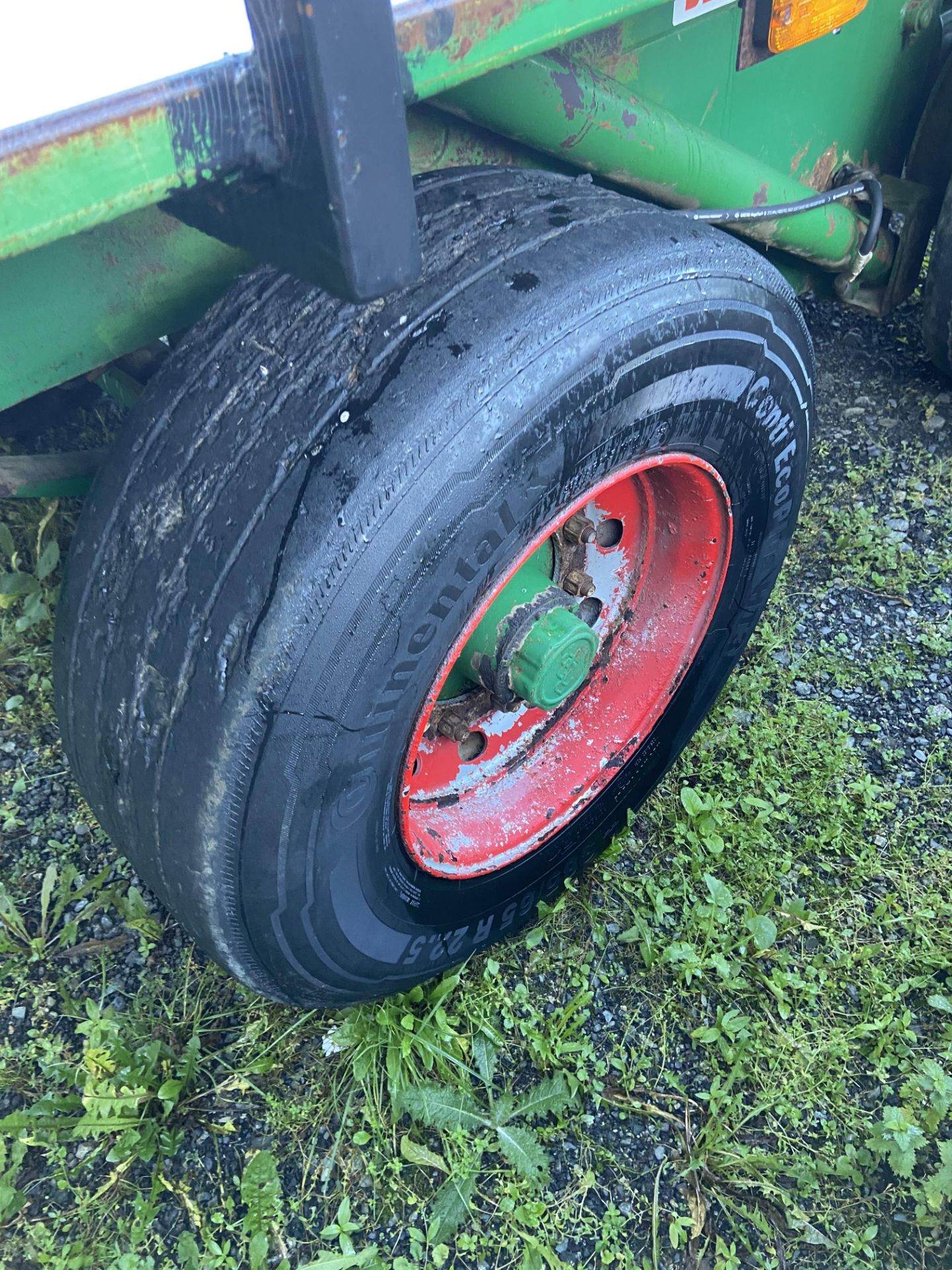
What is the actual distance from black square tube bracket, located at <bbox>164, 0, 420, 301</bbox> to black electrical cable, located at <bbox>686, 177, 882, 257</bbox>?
2.28ft

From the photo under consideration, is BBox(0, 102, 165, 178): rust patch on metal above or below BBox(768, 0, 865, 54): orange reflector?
above

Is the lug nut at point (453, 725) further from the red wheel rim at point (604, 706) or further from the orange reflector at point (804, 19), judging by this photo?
the orange reflector at point (804, 19)

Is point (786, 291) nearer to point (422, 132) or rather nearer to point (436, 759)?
point (422, 132)

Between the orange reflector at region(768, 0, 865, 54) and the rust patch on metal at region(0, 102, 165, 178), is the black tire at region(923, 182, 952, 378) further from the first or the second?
the rust patch on metal at region(0, 102, 165, 178)

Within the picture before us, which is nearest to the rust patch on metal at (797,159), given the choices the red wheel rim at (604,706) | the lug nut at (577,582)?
the red wheel rim at (604,706)

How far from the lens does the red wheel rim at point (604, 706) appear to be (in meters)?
1.80

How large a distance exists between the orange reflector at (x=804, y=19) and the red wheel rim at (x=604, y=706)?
101cm

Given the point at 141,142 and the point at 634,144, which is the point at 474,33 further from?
the point at 634,144

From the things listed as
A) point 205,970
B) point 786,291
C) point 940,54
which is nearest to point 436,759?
point 205,970

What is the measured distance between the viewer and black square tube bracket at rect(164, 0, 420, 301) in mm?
881

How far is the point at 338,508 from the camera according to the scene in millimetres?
1168

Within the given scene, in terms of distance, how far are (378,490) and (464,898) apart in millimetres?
899

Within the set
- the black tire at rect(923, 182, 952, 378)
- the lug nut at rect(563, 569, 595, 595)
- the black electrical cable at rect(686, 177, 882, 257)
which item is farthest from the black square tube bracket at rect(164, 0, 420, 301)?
the black tire at rect(923, 182, 952, 378)

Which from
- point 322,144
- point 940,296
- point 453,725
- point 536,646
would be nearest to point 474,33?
point 322,144
